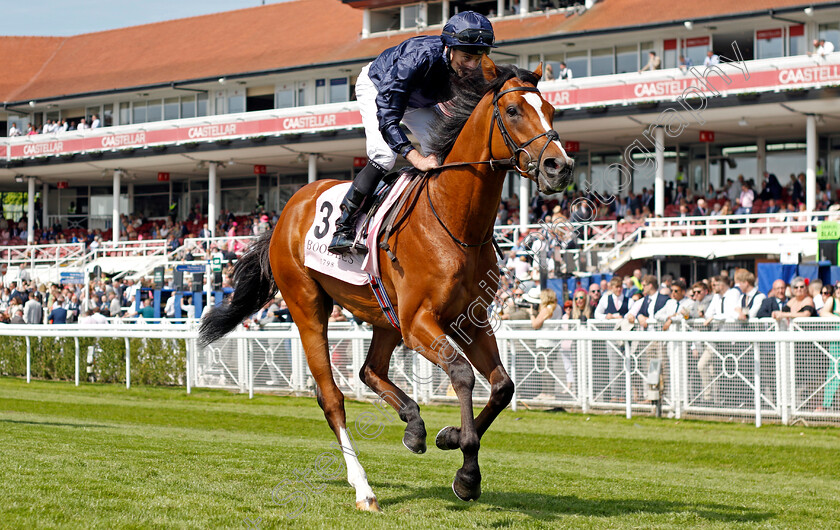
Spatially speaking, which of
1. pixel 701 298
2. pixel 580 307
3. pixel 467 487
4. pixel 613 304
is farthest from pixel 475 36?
pixel 613 304

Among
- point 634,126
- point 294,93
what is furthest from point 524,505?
point 294,93

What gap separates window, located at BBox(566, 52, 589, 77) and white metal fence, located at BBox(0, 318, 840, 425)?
16.9m

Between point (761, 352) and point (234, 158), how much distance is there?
78.0 feet

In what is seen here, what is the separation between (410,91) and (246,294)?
2.12 metres

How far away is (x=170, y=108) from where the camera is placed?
35.8 meters

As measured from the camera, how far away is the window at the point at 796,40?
2420 centimetres

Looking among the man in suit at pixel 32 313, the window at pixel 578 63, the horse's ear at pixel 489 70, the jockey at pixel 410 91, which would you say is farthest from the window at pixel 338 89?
the horse's ear at pixel 489 70

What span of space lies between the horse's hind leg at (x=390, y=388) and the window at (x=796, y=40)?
2139 cm

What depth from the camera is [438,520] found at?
436 cm

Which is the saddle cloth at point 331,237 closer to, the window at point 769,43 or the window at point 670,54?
the window at point 769,43

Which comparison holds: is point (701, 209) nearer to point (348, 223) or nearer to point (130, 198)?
point (348, 223)

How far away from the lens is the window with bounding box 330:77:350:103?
31.6 meters

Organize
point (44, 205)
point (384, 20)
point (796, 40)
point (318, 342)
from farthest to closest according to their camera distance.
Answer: point (44, 205) → point (384, 20) → point (796, 40) → point (318, 342)

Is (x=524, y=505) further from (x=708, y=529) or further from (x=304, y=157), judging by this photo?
(x=304, y=157)
